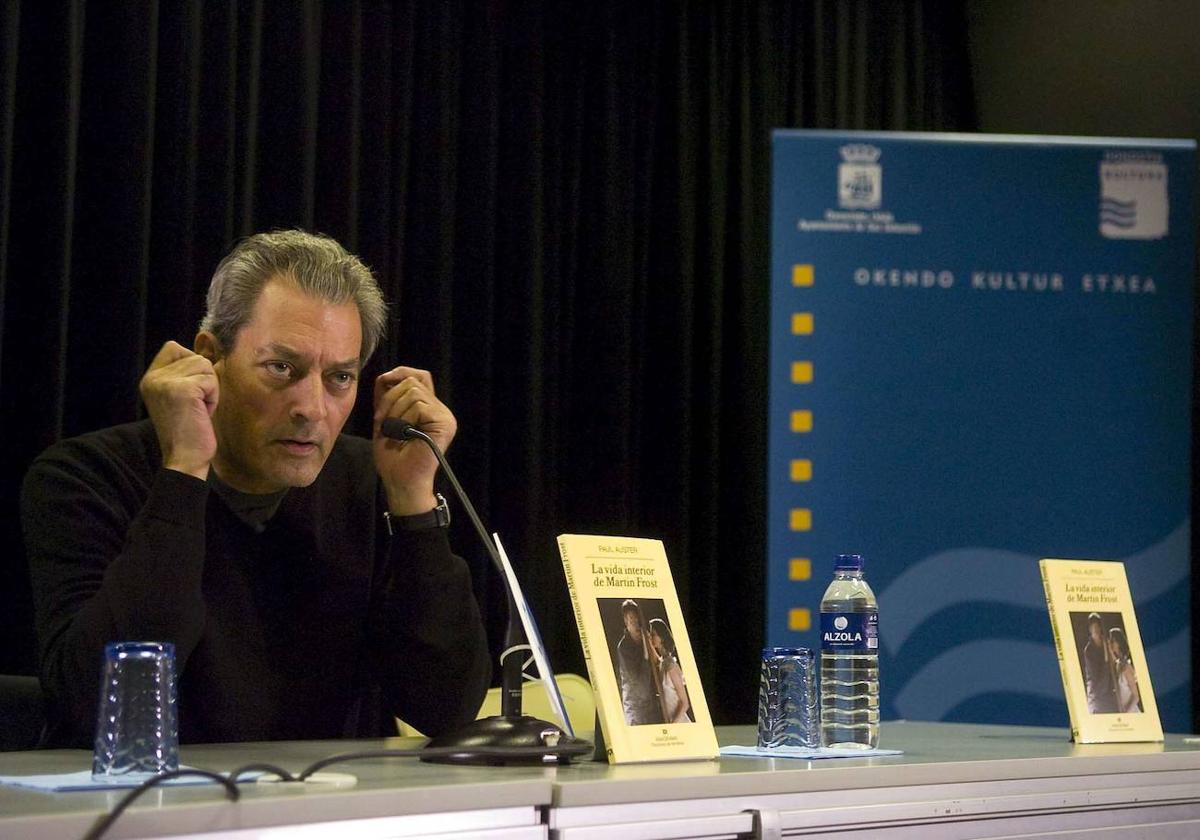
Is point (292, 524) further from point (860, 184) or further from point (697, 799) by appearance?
point (860, 184)

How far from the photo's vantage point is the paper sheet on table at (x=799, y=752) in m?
1.47

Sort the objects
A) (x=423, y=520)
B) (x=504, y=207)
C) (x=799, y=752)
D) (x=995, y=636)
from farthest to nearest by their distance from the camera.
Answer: (x=504, y=207) → (x=995, y=636) → (x=423, y=520) → (x=799, y=752)

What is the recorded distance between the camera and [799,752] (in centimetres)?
149

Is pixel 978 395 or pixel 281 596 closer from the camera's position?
pixel 281 596

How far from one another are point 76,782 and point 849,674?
81cm

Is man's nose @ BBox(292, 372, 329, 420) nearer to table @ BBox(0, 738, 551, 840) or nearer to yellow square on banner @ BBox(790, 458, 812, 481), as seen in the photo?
table @ BBox(0, 738, 551, 840)


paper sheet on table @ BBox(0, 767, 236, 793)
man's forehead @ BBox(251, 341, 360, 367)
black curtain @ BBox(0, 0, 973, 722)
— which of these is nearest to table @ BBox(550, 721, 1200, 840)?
paper sheet on table @ BBox(0, 767, 236, 793)

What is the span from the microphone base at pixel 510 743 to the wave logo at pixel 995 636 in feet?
6.20

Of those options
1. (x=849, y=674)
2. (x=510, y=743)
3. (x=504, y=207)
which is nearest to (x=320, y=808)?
(x=510, y=743)

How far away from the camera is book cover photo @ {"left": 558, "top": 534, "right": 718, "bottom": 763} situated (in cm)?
132

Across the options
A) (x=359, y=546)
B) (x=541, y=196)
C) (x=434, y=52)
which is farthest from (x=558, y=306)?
(x=359, y=546)

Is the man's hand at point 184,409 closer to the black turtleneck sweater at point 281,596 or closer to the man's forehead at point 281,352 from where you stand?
the black turtleneck sweater at point 281,596

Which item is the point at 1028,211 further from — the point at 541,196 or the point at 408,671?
the point at 408,671

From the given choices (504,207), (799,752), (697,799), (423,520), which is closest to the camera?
(697,799)
